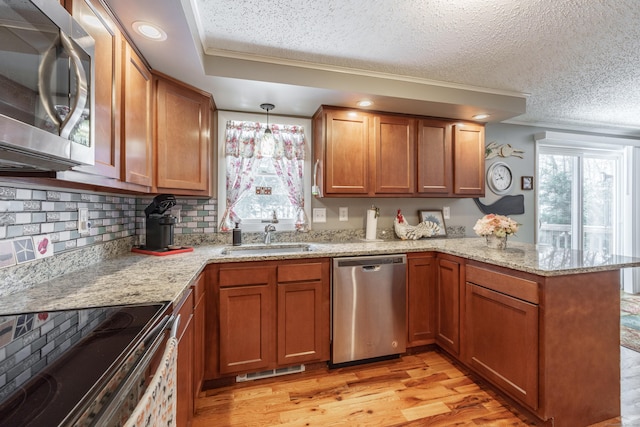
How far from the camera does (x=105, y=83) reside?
1.27 metres

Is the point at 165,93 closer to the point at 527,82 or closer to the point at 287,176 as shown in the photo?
the point at 287,176

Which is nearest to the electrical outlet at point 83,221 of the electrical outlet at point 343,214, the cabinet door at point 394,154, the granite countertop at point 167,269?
the granite countertop at point 167,269

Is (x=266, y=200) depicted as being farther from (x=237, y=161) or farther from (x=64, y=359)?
(x=64, y=359)

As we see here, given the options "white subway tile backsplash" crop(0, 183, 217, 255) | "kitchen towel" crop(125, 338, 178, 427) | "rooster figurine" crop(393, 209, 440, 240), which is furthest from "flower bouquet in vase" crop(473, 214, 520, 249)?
"white subway tile backsplash" crop(0, 183, 217, 255)

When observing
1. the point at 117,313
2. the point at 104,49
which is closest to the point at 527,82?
the point at 104,49

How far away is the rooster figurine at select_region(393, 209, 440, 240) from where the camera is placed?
279 cm

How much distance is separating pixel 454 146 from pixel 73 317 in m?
3.04

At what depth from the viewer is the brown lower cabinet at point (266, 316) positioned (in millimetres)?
1908

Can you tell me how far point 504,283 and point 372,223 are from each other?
4.10ft

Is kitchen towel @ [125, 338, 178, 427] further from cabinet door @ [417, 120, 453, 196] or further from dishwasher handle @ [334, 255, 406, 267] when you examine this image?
cabinet door @ [417, 120, 453, 196]

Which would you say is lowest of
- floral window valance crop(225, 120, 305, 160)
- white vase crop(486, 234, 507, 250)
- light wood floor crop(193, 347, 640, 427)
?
light wood floor crop(193, 347, 640, 427)

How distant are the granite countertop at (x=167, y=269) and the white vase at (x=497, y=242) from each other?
0.05 meters

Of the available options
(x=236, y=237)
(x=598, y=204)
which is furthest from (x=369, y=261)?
(x=598, y=204)

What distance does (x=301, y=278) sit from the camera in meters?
2.06
